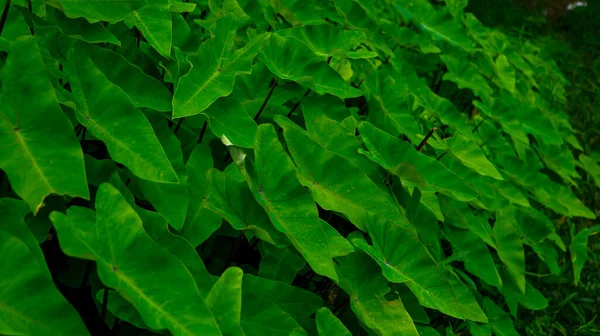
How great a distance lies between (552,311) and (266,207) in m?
1.56

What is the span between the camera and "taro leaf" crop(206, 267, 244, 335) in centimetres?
84

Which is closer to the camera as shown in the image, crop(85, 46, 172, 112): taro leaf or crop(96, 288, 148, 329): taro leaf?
crop(96, 288, 148, 329): taro leaf

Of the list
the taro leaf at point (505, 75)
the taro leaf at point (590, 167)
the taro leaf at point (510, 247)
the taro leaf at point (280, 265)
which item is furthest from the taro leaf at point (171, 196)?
the taro leaf at point (590, 167)

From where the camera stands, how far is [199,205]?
104 centimetres

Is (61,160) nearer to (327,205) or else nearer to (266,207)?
(266,207)

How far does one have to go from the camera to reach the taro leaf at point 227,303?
843 millimetres

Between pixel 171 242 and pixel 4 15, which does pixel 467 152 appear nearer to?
pixel 171 242

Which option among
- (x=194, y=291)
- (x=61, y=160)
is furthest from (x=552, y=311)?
(x=61, y=160)

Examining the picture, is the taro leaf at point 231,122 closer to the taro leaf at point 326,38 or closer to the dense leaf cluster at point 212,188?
the dense leaf cluster at point 212,188

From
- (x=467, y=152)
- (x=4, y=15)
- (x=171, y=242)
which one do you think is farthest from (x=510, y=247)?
(x=4, y=15)

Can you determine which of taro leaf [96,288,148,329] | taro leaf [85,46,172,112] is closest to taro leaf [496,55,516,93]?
taro leaf [85,46,172,112]

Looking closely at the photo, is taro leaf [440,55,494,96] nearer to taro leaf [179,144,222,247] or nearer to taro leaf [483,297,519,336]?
taro leaf [483,297,519,336]

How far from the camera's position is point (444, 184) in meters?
1.36

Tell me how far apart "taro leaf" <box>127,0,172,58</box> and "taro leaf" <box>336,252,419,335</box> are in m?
0.55
